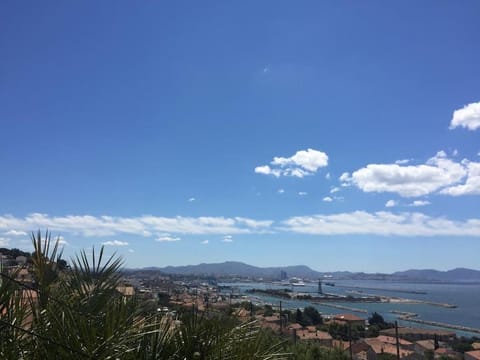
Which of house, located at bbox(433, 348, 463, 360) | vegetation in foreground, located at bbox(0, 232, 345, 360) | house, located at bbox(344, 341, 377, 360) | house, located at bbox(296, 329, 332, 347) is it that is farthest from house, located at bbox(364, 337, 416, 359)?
vegetation in foreground, located at bbox(0, 232, 345, 360)

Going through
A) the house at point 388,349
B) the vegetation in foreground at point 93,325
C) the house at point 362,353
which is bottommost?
the house at point 388,349

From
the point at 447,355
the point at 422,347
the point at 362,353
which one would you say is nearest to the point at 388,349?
the point at 422,347

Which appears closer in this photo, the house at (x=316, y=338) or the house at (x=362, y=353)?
the house at (x=362, y=353)

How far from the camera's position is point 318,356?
456 inches

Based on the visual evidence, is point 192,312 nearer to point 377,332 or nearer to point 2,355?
point 2,355

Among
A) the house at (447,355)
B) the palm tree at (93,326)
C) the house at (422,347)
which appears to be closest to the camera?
the palm tree at (93,326)

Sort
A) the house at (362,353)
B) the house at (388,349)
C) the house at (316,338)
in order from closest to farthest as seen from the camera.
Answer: the house at (362,353), the house at (316,338), the house at (388,349)

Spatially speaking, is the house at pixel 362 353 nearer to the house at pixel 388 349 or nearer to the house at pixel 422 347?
the house at pixel 388 349

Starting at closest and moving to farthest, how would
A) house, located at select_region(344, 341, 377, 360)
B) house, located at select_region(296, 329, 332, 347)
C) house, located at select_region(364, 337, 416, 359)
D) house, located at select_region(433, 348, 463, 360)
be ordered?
house, located at select_region(344, 341, 377, 360) < house, located at select_region(296, 329, 332, 347) < house, located at select_region(433, 348, 463, 360) < house, located at select_region(364, 337, 416, 359)

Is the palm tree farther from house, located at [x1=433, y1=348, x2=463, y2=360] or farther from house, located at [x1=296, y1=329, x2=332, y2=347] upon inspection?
house, located at [x1=433, y1=348, x2=463, y2=360]

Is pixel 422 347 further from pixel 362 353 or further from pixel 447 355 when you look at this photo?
pixel 362 353

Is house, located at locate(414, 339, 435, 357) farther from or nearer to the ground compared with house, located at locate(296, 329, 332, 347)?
nearer to the ground

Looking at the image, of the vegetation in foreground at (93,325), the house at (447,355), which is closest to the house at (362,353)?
the house at (447,355)

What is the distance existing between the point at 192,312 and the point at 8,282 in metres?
1.66
